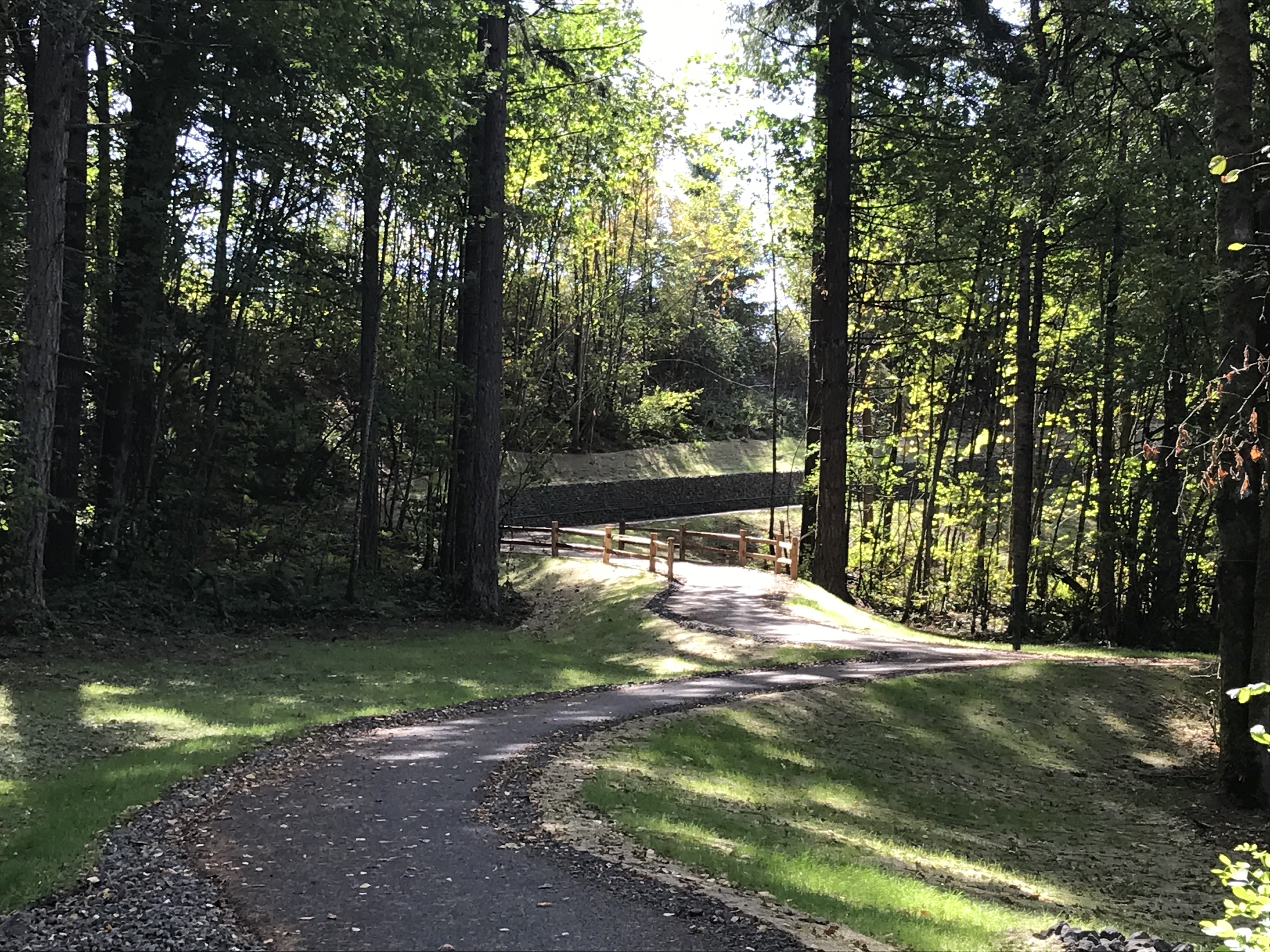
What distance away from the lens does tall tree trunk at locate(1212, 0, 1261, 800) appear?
32.0 feet

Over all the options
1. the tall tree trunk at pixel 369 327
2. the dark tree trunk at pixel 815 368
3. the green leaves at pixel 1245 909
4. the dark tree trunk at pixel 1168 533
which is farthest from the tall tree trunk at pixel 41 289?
the dark tree trunk at pixel 1168 533

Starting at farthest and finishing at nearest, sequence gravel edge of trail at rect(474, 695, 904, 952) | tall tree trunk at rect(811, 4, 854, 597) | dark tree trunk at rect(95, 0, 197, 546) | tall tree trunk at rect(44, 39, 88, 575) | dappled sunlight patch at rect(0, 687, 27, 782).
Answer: tall tree trunk at rect(811, 4, 854, 597)
dark tree trunk at rect(95, 0, 197, 546)
tall tree trunk at rect(44, 39, 88, 575)
dappled sunlight patch at rect(0, 687, 27, 782)
gravel edge of trail at rect(474, 695, 904, 952)

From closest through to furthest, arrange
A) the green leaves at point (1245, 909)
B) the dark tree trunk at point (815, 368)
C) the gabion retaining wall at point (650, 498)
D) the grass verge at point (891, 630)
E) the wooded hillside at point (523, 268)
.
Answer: the green leaves at point (1245, 909) → the wooded hillside at point (523, 268) → the grass verge at point (891, 630) → the dark tree trunk at point (815, 368) → the gabion retaining wall at point (650, 498)

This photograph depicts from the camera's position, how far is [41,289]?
13141 millimetres

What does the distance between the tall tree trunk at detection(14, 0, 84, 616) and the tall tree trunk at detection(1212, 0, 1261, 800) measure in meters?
13.7

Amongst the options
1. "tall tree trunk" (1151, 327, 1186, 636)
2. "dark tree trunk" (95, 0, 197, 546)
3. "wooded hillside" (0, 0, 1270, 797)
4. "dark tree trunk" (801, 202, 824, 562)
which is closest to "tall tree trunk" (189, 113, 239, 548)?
"wooded hillside" (0, 0, 1270, 797)

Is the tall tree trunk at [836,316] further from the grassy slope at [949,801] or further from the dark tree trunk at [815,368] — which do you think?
the grassy slope at [949,801]

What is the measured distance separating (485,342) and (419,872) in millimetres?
14183

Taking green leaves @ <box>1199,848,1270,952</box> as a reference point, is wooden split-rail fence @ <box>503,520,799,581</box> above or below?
below

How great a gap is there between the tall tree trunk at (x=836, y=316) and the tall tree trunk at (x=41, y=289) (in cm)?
1330

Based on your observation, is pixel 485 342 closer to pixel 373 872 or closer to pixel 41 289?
pixel 41 289

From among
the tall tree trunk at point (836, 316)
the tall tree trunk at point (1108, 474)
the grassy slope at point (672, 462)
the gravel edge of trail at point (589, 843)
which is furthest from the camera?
the grassy slope at point (672, 462)

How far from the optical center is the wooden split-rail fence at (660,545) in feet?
73.8

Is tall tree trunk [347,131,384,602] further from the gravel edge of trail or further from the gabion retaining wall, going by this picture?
the gabion retaining wall
